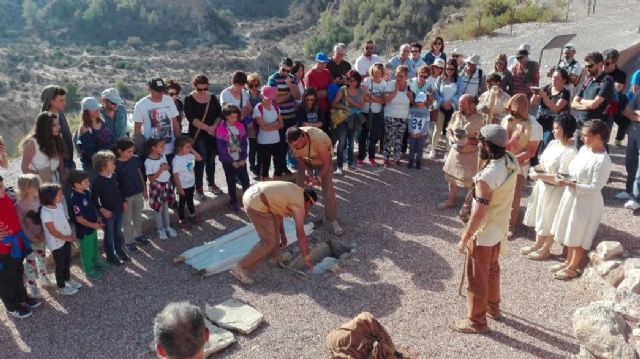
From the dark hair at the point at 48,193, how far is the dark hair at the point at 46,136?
92 centimetres

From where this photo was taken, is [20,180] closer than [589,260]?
Yes

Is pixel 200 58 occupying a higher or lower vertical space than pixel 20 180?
lower

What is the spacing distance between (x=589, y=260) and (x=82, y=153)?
6007mm

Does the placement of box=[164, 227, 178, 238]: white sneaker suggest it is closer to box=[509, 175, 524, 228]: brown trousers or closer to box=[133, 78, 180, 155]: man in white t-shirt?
box=[133, 78, 180, 155]: man in white t-shirt

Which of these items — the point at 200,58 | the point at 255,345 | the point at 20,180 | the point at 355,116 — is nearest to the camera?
the point at 255,345

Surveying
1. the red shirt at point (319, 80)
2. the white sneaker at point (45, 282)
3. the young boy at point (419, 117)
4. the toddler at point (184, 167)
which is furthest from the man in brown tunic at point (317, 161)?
the white sneaker at point (45, 282)

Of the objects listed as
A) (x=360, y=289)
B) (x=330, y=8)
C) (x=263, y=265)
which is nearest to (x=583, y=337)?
(x=360, y=289)

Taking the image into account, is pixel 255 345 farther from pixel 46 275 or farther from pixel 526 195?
pixel 526 195

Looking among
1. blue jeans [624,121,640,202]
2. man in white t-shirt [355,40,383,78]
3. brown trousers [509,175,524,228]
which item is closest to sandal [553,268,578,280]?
brown trousers [509,175,524,228]

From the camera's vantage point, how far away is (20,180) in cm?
545

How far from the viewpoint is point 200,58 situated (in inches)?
2405

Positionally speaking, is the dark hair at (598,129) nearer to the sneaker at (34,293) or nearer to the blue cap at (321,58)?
the blue cap at (321,58)

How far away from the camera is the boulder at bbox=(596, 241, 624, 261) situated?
5949 mm

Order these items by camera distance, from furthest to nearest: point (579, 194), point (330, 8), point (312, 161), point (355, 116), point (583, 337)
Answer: point (330, 8) < point (355, 116) < point (312, 161) < point (579, 194) < point (583, 337)
